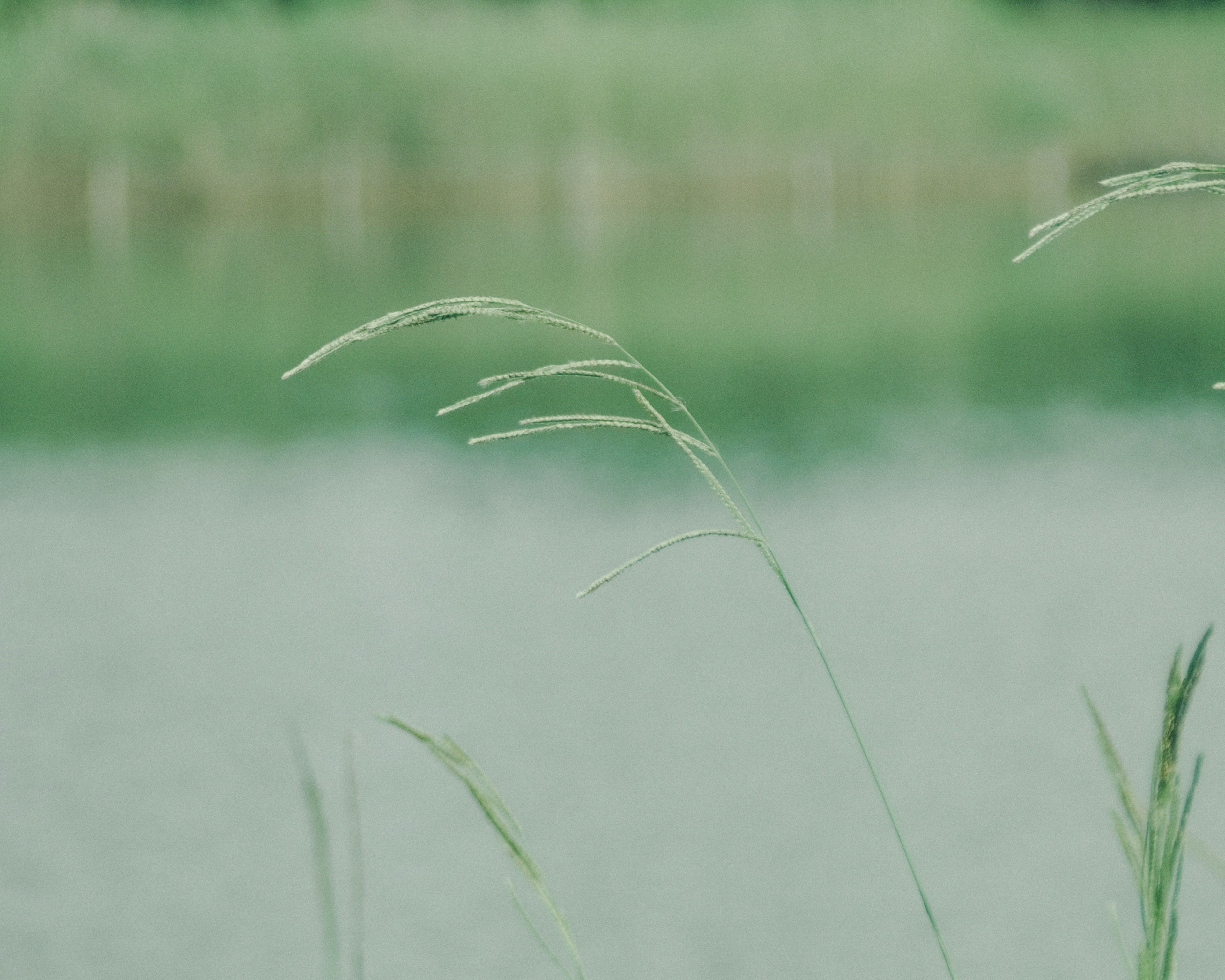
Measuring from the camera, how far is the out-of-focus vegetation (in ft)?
70.6

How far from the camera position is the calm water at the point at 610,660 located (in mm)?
3992

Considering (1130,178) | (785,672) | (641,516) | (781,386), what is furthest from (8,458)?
(1130,178)

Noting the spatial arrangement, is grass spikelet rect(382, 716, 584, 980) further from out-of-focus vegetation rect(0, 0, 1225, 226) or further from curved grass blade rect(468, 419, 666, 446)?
out-of-focus vegetation rect(0, 0, 1225, 226)

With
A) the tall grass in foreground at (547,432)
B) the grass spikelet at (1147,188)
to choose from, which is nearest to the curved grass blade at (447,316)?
the tall grass in foreground at (547,432)

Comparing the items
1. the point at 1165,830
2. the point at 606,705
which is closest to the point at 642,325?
the point at 606,705

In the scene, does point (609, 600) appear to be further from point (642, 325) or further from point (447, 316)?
point (642, 325)

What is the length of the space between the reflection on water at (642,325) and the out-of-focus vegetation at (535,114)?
4.31ft

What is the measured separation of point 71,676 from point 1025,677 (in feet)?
9.26

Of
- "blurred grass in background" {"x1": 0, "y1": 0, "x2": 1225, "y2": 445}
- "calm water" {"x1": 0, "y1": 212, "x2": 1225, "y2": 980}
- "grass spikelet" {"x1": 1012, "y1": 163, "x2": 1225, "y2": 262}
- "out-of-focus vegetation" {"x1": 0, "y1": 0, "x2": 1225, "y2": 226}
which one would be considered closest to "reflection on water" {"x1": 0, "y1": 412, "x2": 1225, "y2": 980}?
"calm water" {"x1": 0, "y1": 212, "x2": 1225, "y2": 980}

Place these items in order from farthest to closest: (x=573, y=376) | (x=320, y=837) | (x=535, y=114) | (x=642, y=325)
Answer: (x=535, y=114) < (x=642, y=325) < (x=573, y=376) < (x=320, y=837)

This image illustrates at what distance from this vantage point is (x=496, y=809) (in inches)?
39.9

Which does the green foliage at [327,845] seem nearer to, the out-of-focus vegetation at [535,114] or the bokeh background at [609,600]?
the bokeh background at [609,600]

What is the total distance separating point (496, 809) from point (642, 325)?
12641mm

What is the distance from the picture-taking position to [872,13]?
76.3 ft
